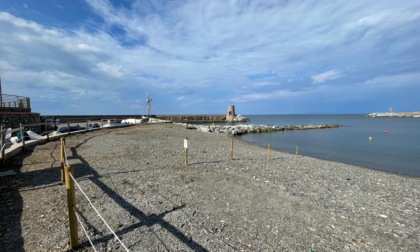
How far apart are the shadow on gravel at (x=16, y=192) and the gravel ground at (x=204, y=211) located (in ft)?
0.09

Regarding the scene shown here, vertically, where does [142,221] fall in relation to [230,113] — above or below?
below

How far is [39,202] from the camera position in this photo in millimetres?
6625

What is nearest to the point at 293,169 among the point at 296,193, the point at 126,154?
A: the point at 296,193

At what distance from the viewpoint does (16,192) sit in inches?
290

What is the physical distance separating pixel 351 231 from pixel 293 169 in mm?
7541

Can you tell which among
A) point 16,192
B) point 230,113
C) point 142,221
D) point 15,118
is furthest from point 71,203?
point 230,113

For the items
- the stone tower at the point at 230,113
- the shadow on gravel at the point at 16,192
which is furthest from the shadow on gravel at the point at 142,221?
the stone tower at the point at 230,113

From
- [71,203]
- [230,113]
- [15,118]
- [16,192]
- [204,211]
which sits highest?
[230,113]

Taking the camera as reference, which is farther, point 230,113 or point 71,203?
point 230,113

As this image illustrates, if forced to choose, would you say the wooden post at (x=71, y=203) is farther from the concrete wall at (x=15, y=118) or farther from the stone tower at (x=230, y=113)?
the stone tower at (x=230, y=113)

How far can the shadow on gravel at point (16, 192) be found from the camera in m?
4.79

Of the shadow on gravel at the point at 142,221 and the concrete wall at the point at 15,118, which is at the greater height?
the concrete wall at the point at 15,118

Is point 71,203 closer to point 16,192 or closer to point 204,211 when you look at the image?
point 204,211

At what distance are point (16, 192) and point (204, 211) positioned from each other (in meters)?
5.98
